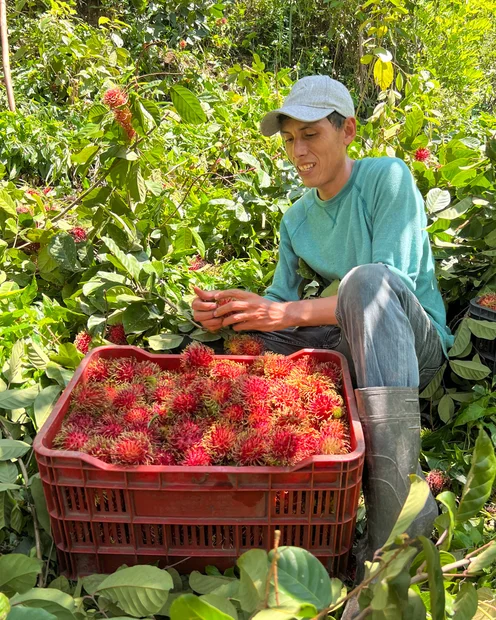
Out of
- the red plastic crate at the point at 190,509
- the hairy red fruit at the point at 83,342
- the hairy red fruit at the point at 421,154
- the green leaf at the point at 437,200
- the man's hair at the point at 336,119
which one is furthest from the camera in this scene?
the hairy red fruit at the point at 421,154

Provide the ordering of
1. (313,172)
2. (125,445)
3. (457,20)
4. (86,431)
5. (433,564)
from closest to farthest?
(433,564), (125,445), (86,431), (313,172), (457,20)

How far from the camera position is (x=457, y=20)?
14.5ft

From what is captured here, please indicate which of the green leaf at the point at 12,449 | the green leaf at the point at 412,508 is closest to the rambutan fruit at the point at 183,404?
the green leaf at the point at 12,449

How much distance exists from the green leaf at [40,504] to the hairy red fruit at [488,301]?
4.12 ft

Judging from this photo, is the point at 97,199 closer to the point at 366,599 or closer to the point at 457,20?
the point at 366,599

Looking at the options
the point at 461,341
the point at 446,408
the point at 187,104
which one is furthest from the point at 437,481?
the point at 187,104

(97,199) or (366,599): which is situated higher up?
(97,199)

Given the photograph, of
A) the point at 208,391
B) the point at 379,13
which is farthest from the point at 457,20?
the point at 208,391

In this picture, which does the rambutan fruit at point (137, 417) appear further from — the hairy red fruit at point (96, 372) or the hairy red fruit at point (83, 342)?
the hairy red fruit at point (83, 342)

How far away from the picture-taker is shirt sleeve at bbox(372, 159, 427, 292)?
146 cm

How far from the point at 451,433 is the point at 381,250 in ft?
1.90

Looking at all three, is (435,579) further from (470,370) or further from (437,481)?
(470,370)

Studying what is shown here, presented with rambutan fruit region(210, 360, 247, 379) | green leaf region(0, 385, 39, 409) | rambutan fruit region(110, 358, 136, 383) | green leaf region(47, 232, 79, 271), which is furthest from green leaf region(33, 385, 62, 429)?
green leaf region(47, 232, 79, 271)

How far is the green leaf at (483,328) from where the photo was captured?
62.8 inches
